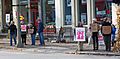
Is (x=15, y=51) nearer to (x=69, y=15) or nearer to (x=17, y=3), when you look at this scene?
(x=17, y=3)

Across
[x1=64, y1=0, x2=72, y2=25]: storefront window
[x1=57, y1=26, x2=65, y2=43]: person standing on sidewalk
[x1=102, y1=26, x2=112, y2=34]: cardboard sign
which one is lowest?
[x1=57, y1=26, x2=65, y2=43]: person standing on sidewalk

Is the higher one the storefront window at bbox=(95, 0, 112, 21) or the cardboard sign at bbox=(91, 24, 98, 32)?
the storefront window at bbox=(95, 0, 112, 21)

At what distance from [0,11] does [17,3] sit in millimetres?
8034

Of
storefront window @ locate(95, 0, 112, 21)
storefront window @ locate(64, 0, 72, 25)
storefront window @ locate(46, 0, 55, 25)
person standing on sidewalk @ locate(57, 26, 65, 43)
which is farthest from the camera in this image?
storefront window @ locate(46, 0, 55, 25)

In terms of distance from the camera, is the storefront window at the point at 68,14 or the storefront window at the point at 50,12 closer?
the storefront window at the point at 68,14

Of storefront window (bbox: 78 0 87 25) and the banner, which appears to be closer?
the banner

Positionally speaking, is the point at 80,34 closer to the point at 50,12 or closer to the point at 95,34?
the point at 95,34

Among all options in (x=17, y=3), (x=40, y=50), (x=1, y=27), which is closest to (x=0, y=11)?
(x=1, y=27)

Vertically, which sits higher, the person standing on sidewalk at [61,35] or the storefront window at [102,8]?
the storefront window at [102,8]

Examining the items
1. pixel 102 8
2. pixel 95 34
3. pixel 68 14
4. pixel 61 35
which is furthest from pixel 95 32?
pixel 68 14

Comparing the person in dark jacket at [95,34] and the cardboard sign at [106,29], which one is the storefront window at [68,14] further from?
the cardboard sign at [106,29]

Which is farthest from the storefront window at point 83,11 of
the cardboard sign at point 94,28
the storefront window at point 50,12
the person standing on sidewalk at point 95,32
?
the cardboard sign at point 94,28

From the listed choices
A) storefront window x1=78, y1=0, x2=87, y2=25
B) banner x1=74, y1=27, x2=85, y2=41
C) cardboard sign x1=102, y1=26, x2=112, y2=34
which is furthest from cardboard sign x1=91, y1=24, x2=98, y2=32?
storefront window x1=78, y1=0, x2=87, y2=25

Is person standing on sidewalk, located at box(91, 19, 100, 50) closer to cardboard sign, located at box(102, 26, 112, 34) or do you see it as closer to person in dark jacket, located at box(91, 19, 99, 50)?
person in dark jacket, located at box(91, 19, 99, 50)
